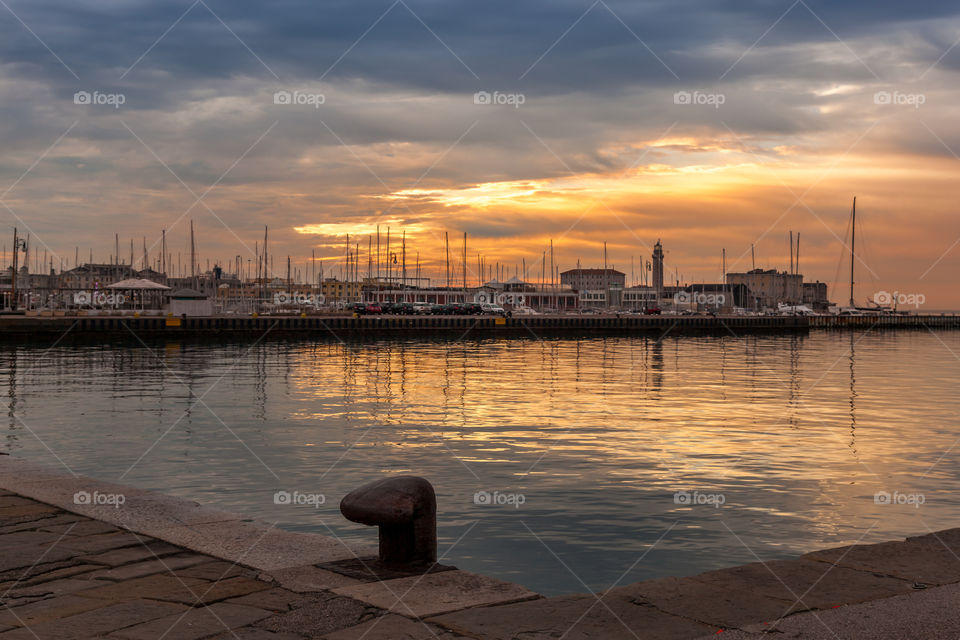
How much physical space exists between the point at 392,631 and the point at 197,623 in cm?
155

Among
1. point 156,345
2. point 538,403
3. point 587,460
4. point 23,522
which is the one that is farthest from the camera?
point 156,345

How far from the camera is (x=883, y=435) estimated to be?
2614 centimetres

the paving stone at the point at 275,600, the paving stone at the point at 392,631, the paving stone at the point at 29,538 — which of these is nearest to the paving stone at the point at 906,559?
the paving stone at the point at 392,631

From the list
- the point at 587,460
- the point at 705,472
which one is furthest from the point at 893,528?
the point at 587,460

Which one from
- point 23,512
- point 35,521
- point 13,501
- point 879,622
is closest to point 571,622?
point 879,622

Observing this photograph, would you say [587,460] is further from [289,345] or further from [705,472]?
[289,345]

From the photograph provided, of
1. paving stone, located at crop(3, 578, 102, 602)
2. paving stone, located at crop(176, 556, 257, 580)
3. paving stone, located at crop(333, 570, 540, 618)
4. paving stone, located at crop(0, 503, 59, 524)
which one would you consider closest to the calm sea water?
paving stone, located at crop(333, 570, 540, 618)

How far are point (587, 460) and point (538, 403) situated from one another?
12412 millimetres

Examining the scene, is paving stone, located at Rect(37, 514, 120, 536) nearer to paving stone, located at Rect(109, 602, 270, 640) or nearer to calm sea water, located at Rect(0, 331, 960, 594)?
paving stone, located at Rect(109, 602, 270, 640)

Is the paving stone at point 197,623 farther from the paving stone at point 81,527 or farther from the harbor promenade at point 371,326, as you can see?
the harbor promenade at point 371,326

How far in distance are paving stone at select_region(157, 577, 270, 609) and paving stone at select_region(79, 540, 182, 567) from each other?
1218 mm

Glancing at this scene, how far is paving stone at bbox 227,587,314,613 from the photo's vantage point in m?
7.27

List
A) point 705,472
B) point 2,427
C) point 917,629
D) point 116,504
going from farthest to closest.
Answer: point 2,427 < point 705,472 < point 116,504 < point 917,629

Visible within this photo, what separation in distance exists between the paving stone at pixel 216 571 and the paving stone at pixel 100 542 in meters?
1.17
